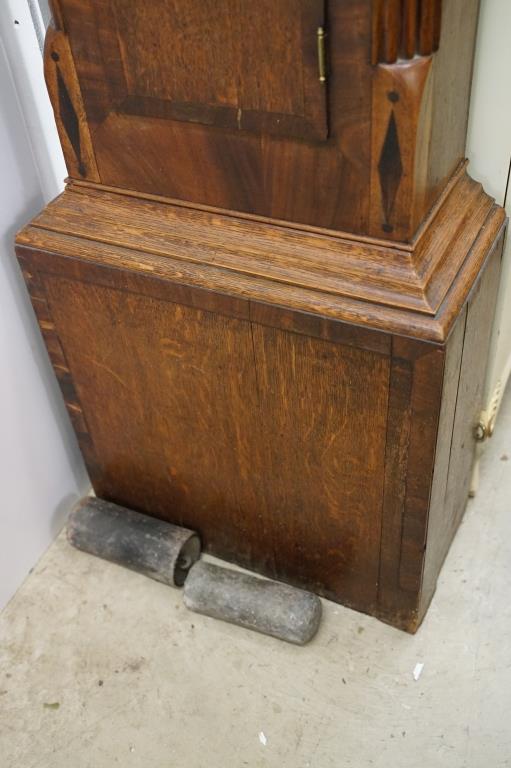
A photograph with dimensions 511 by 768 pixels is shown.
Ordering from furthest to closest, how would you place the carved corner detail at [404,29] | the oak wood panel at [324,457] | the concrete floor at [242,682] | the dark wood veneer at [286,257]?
the concrete floor at [242,682] → the oak wood panel at [324,457] → the dark wood veneer at [286,257] → the carved corner detail at [404,29]

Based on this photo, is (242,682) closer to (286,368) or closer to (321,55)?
(286,368)

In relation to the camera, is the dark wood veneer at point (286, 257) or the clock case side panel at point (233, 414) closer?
the dark wood veneer at point (286, 257)

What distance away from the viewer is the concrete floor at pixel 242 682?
134cm

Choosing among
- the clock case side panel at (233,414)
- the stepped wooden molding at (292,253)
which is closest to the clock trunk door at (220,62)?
the stepped wooden molding at (292,253)

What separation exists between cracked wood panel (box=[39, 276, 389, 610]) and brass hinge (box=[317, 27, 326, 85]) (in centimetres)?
36

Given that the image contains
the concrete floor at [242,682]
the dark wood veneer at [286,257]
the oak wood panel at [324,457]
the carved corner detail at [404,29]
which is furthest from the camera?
the concrete floor at [242,682]

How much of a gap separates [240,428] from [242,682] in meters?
0.48

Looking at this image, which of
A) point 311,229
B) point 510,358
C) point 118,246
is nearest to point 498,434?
point 510,358

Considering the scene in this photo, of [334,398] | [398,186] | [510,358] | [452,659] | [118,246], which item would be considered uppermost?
[398,186]

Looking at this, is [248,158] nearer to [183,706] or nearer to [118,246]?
[118,246]

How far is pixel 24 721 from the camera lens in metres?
1.40

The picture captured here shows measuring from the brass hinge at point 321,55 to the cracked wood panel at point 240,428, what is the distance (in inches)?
14.1

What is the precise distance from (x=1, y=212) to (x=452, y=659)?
1133mm

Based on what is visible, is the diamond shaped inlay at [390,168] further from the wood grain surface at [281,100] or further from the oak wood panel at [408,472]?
the oak wood panel at [408,472]
